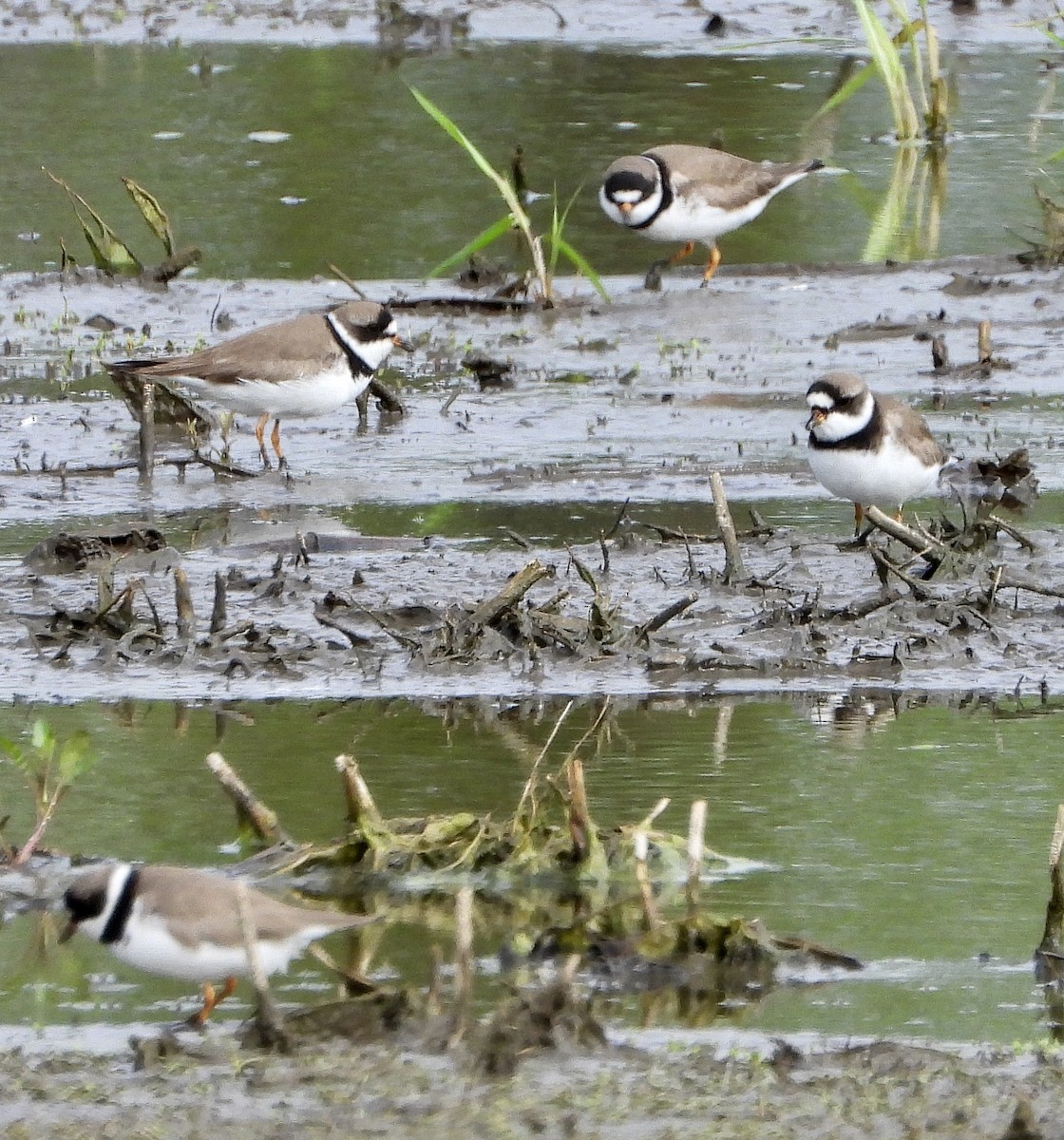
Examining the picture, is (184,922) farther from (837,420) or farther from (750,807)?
(837,420)

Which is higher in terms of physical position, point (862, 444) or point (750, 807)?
point (862, 444)

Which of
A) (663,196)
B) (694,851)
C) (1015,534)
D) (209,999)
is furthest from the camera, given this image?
(663,196)

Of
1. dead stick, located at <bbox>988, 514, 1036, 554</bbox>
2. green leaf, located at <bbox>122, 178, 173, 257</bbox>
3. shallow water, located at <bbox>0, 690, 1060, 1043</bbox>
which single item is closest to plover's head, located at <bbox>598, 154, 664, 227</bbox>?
green leaf, located at <bbox>122, 178, 173, 257</bbox>

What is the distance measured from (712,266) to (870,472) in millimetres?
5667

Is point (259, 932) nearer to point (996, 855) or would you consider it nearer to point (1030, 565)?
point (996, 855)

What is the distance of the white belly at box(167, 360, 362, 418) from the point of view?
10.0 m

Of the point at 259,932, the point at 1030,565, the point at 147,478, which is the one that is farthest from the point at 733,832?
the point at 147,478

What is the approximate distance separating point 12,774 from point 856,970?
2.53m

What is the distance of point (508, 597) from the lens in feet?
23.6

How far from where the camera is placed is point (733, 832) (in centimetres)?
593

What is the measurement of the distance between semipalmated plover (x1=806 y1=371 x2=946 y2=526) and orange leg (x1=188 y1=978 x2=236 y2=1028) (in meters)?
3.91

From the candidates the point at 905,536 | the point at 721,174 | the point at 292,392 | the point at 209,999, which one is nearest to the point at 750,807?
the point at 209,999

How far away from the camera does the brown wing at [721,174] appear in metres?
13.9

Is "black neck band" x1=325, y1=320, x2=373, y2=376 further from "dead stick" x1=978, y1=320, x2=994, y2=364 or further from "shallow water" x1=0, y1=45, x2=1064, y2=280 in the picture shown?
"dead stick" x1=978, y1=320, x2=994, y2=364
